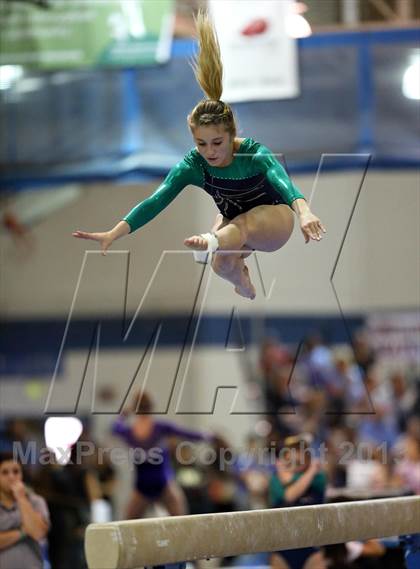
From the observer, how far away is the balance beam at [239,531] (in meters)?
3.42

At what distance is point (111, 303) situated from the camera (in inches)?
408

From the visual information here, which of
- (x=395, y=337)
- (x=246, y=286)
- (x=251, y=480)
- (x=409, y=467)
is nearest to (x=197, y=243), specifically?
(x=246, y=286)

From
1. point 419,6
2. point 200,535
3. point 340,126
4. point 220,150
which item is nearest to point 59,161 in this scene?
point 340,126

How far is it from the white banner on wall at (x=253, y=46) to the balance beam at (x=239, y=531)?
2.33 metres

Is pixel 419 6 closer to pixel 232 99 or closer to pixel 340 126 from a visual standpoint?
pixel 340 126

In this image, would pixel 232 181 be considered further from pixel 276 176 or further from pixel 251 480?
pixel 251 480

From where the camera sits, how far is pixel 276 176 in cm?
413

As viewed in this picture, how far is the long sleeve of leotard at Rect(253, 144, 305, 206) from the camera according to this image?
13.4ft

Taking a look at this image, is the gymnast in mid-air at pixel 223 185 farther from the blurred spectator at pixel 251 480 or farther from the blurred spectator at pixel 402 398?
the blurred spectator at pixel 402 398

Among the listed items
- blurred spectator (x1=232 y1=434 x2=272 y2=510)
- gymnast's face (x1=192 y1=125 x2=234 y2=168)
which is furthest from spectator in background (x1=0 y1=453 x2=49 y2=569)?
blurred spectator (x1=232 y1=434 x2=272 y2=510)

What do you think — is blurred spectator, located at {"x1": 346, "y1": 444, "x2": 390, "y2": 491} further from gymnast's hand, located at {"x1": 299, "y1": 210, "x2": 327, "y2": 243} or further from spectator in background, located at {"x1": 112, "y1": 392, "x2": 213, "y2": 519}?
gymnast's hand, located at {"x1": 299, "y1": 210, "x2": 327, "y2": 243}

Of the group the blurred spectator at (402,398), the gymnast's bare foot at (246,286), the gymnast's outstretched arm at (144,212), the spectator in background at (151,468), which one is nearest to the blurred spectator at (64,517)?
the spectator in background at (151,468)

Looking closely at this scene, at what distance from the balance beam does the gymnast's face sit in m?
1.30

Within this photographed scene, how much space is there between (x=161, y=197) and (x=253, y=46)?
72.6 inches
